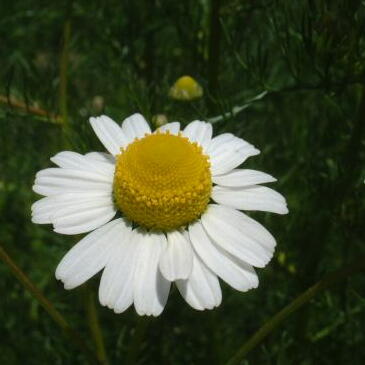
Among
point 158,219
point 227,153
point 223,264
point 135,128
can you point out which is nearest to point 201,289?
point 223,264

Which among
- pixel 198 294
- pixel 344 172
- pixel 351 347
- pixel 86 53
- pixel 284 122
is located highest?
pixel 198 294

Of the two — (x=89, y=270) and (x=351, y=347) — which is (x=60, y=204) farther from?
(x=351, y=347)

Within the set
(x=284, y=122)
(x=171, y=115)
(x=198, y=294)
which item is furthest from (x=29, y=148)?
(x=198, y=294)

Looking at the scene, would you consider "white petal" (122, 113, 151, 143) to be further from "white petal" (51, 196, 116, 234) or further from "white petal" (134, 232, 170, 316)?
"white petal" (134, 232, 170, 316)

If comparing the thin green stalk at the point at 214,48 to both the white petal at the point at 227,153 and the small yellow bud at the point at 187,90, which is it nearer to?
the small yellow bud at the point at 187,90

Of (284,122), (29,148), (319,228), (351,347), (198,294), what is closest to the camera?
(198,294)

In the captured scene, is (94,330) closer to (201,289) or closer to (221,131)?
(201,289)
